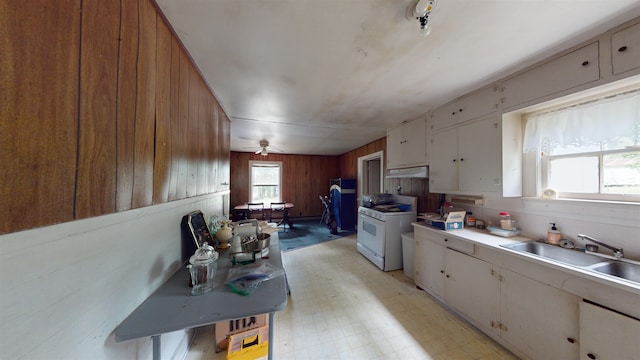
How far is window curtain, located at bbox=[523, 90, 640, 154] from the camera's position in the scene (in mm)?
1397

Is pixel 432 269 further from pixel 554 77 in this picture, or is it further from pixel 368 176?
pixel 368 176

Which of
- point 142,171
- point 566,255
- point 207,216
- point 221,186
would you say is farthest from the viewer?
point 221,186

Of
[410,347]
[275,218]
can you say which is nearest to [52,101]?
[410,347]

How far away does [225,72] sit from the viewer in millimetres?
1783

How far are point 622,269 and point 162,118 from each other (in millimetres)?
3293

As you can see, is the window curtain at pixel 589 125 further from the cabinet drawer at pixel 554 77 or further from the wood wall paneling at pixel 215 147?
the wood wall paneling at pixel 215 147

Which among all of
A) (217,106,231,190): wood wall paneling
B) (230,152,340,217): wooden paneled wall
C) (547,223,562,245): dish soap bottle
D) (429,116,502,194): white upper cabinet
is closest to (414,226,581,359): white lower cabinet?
(547,223,562,245): dish soap bottle

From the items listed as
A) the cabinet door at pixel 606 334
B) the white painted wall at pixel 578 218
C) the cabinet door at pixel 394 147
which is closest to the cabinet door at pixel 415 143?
the cabinet door at pixel 394 147

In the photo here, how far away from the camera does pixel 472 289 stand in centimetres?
191

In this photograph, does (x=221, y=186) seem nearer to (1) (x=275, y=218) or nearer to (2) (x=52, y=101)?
(2) (x=52, y=101)

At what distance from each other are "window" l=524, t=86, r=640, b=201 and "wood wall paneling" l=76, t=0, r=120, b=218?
316 cm

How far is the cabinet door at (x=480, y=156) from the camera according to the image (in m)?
2.01

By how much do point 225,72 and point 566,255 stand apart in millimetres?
3403

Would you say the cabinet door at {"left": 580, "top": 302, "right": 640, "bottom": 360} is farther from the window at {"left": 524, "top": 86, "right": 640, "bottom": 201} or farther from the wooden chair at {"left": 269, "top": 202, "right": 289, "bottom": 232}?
the wooden chair at {"left": 269, "top": 202, "right": 289, "bottom": 232}
